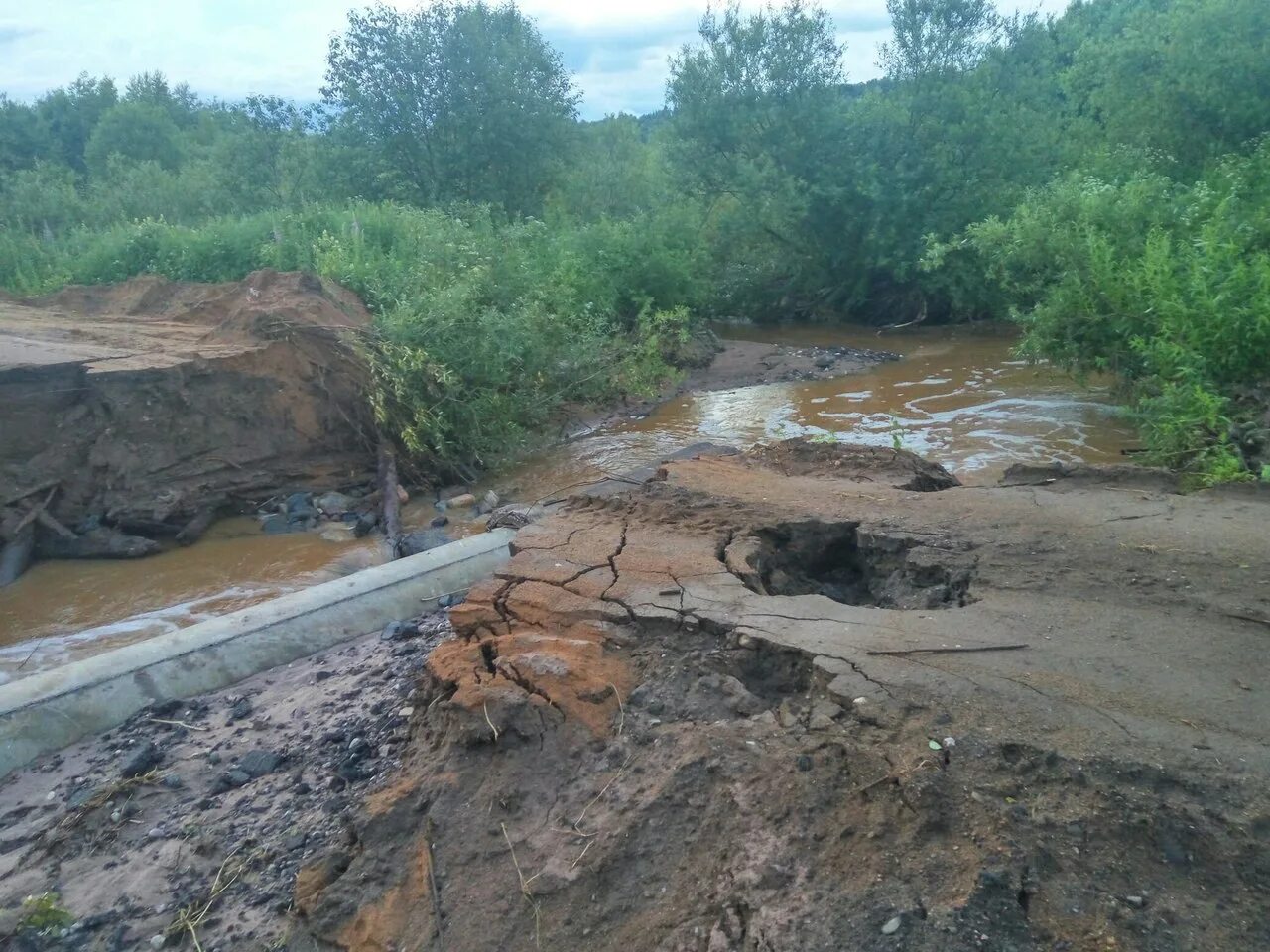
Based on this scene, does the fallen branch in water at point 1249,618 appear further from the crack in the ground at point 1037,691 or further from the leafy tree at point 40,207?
the leafy tree at point 40,207

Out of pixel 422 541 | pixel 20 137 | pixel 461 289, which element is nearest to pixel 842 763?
pixel 422 541

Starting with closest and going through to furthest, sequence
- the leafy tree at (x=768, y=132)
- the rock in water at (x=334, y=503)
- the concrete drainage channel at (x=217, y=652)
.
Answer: the concrete drainage channel at (x=217, y=652)
the rock in water at (x=334, y=503)
the leafy tree at (x=768, y=132)

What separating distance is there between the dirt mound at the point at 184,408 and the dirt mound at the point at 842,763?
6470 millimetres

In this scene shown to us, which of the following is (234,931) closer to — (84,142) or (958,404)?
(958,404)

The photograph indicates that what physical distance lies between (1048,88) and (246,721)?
22.0 meters

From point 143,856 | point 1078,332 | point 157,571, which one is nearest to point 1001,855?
point 143,856

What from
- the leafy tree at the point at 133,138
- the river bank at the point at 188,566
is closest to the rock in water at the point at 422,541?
the river bank at the point at 188,566

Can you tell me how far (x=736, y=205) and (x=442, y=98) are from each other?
26.3ft

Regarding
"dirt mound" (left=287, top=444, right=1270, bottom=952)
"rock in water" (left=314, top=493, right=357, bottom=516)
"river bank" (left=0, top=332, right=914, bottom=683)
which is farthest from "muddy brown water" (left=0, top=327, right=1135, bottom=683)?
A: "dirt mound" (left=287, top=444, right=1270, bottom=952)

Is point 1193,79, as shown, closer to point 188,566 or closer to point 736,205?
point 736,205

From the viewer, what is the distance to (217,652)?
5395 mm

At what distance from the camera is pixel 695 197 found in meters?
22.2

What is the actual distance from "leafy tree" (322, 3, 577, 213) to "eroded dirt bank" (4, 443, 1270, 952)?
20937 millimetres

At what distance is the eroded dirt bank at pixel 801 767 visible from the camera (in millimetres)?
2535
